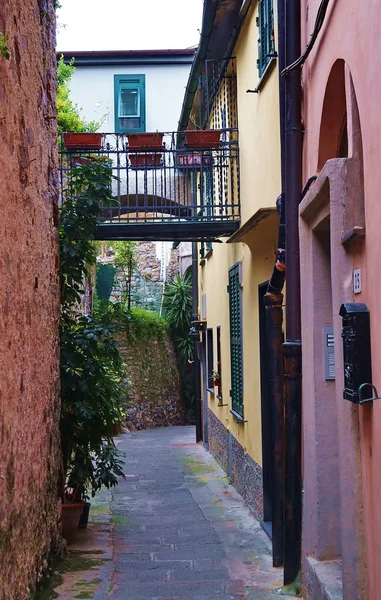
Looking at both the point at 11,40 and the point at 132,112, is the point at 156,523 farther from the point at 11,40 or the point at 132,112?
the point at 132,112

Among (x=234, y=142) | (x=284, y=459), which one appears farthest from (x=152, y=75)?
(x=284, y=459)

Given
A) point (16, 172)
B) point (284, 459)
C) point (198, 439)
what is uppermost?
point (16, 172)

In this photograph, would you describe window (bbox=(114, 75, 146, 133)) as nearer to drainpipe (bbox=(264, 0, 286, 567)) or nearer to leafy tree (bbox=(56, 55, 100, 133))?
leafy tree (bbox=(56, 55, 100, 133))

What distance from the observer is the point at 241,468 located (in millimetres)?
9820

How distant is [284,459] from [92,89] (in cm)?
1737

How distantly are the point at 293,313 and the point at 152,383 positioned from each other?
664 inches

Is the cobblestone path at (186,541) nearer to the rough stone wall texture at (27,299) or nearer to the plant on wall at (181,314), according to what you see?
the rough stone wall texture at (27,299)

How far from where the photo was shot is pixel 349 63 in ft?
14.1

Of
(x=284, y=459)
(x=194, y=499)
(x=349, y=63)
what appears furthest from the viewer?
(x=194, y=499)

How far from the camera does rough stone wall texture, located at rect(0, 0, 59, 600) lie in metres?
4.45

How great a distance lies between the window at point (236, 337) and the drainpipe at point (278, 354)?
3.30 meters

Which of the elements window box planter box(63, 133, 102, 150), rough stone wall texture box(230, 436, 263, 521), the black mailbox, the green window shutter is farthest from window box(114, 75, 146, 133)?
the black mailbox

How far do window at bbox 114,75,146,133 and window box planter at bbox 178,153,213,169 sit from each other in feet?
36.5

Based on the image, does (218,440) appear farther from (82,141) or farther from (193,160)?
(82,141)
